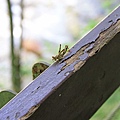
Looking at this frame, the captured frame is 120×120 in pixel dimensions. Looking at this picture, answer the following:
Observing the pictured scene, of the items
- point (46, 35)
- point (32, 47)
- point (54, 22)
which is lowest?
point (32, 47)

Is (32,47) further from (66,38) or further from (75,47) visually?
(75,47)

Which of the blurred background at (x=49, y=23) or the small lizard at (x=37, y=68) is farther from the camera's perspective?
the blurred background at (x=49, y=23)

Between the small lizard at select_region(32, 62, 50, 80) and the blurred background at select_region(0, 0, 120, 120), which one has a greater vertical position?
the blurred background at select_region(0, 0, 120, 120)

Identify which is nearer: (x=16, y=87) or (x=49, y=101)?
(x=49, y=101)

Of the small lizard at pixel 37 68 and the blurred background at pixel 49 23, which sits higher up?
the blurred background at pixel 49 23

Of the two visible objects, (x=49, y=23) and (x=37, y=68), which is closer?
(x=37, y=68)

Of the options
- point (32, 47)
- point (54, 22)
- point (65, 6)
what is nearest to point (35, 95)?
point (32, 47)

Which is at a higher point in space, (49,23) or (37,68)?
(49,23)

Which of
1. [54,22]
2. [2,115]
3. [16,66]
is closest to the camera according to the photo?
[2,115]

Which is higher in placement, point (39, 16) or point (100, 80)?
point (39, 16)

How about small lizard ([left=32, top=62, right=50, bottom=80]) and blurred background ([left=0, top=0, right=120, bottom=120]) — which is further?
blurred background ([left=0, top=0, right=120, bottom=120])

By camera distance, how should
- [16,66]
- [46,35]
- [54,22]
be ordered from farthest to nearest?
[54,22] → [46,35] → [16,66]
